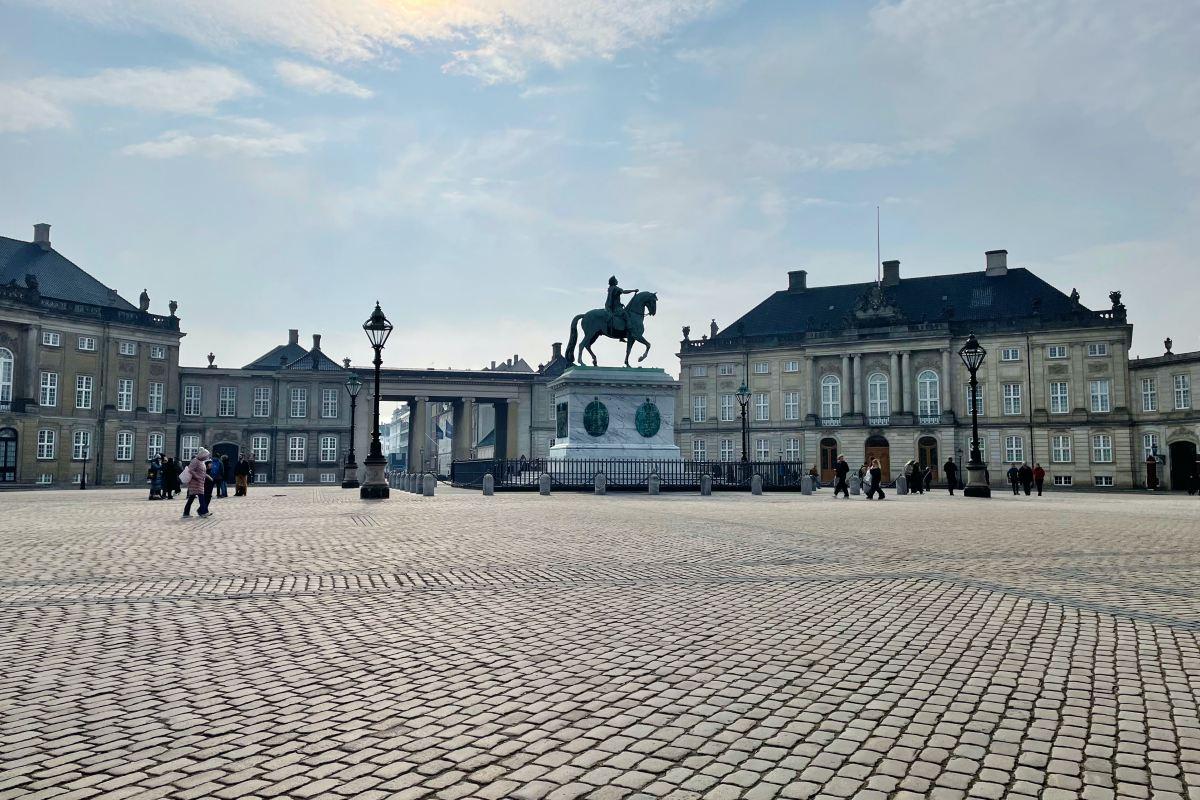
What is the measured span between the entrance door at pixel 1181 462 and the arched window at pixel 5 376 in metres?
73.5

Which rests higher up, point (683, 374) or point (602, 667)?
point (683, 374)

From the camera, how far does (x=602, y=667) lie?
521 centimetres

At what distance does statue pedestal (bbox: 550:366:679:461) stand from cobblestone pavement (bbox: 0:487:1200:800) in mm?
18622

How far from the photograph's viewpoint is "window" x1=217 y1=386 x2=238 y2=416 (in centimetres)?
7075

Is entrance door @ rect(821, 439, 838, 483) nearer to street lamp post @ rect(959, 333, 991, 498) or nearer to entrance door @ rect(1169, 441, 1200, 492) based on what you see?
entrance door @ rect(1169, 441, 1200, 492)

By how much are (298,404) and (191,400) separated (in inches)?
323

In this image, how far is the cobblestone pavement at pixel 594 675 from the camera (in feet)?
11.6

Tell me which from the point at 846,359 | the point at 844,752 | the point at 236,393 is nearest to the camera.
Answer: the point at 844,752

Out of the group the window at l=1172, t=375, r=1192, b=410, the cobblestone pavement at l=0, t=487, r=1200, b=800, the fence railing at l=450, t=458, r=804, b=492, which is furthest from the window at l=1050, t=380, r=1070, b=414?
the cobblestone pavement at l=0, t=487, r=1200, b=800

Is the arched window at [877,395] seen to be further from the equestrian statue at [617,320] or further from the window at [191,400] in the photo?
the window at [191,400]

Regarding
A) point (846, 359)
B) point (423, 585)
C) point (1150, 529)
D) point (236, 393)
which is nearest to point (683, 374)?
point (846, 359)

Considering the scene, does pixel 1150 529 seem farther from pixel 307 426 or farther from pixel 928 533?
pixel 307 426

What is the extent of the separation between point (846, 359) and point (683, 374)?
1374 cm

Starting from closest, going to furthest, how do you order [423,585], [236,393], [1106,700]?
1. [1106,700]
2. [423,585]
3. [236,393]
